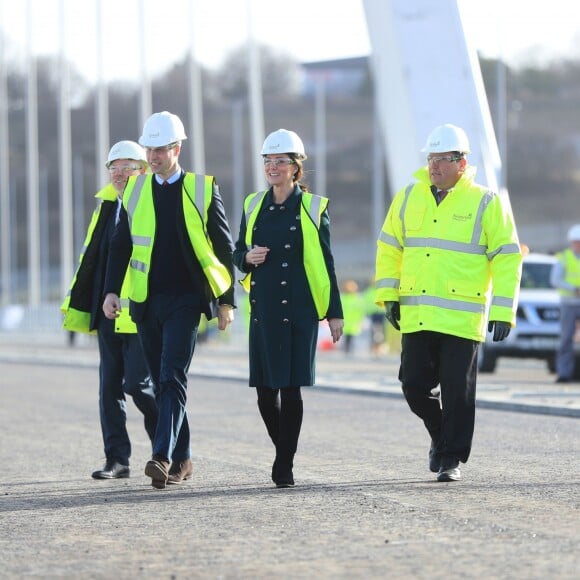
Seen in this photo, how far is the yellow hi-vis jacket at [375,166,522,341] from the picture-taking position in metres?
9.29

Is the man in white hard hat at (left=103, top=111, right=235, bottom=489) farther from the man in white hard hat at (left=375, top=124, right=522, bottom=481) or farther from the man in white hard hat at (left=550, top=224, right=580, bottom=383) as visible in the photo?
the man in white hard hat at (left=550, top=224, right=580, bottom=383)

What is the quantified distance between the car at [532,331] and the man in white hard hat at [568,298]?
3.61 meters

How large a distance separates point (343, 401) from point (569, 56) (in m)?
103

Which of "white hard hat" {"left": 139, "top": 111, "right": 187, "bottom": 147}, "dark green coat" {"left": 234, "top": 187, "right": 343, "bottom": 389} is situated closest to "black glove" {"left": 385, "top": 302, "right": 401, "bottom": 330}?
"dark green coat" {"left": 234, "top": 187, "right": 343, "bottom": 389}

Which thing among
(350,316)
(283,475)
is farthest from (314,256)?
(350,316)

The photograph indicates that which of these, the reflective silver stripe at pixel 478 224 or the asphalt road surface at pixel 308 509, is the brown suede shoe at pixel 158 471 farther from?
the reflective silver stripe at pixel 478 224

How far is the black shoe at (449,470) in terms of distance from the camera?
9172 mm

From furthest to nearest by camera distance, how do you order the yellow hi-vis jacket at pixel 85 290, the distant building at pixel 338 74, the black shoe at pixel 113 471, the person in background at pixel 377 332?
the distant building at pixel 338 74 → the person in background at pixel 377 332 → the yellow hi-vis jacket at pixel 85 290 → the black shoe at pixel 113 471

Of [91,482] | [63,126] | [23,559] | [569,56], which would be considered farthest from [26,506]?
[569,56]

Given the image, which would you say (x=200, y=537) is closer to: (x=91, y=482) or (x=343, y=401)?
(x=91, y=482)

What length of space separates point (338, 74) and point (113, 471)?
Answer: 12713 centimetres

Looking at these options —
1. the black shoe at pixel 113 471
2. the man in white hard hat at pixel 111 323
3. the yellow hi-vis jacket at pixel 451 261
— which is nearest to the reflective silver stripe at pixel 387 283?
the yellow hi-vis jacket at pixel 451 261

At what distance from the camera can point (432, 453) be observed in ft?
30.9

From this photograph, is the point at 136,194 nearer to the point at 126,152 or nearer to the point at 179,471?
the point at 126,152
